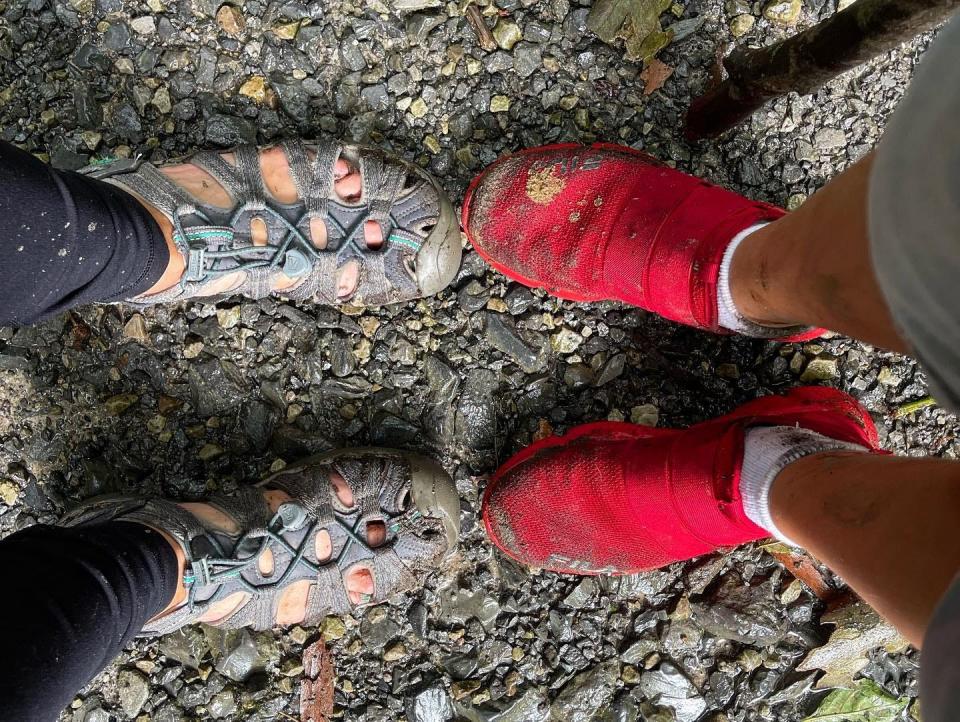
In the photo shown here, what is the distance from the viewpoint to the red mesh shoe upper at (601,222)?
157 cm

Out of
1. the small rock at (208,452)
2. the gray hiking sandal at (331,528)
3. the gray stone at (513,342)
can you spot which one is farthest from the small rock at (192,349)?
the gray stone at (513,342)

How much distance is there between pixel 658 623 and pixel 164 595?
1.30m

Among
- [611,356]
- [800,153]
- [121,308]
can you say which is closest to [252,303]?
[121,308]

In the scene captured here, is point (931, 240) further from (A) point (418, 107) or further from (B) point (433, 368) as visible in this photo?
(A) point (418, 107)

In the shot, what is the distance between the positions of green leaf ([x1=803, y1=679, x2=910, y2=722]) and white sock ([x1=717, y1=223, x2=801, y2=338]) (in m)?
1.16

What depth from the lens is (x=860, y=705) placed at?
1.95 meters

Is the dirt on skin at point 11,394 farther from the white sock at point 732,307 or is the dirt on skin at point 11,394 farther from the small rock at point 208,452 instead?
the white sock at point 732,307

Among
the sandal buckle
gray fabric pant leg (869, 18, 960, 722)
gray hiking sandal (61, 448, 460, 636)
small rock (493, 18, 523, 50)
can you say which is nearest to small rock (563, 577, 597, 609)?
gray hiking sandal (61, 448, 460, 636)

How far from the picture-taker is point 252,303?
6.22 feet

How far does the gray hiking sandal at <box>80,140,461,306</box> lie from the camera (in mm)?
1729

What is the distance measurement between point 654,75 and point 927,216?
4.76 ft

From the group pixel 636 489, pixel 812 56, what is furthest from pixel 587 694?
pixel 812 56

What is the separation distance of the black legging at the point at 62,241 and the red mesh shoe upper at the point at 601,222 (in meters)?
0.81

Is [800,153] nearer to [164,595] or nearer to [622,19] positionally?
[622,19]
